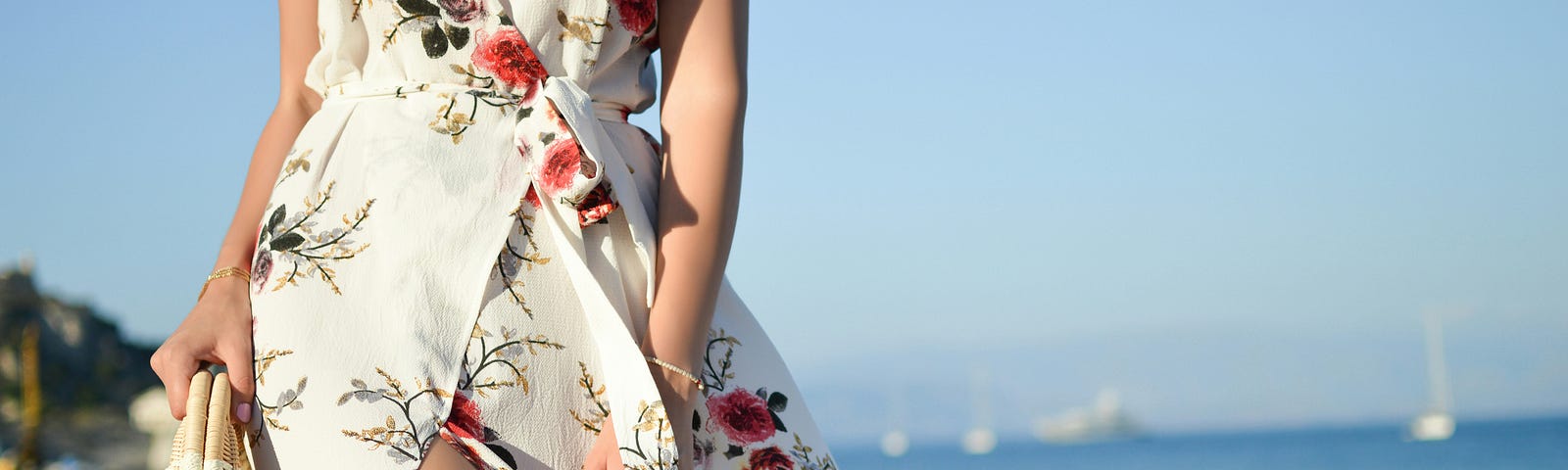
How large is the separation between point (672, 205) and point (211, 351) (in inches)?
19.0

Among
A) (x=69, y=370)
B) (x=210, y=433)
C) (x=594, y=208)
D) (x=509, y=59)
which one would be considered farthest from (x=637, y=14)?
(x=69, y=370)

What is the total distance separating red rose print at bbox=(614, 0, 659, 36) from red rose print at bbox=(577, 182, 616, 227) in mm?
214

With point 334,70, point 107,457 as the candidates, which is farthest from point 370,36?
point 107,457

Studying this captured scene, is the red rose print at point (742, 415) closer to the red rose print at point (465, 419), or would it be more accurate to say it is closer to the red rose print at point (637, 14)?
the red rose print at point (465, 419)

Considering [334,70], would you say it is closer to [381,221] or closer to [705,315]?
[381,221]

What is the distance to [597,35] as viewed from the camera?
5.08 feet

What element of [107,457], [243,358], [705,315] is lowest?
[243,358]

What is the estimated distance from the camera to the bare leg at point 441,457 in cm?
131

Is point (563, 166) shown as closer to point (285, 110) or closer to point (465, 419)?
point (465, 419)

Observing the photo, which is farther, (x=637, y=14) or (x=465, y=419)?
(x=637, y=14)

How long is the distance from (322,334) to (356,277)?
2.7 inches

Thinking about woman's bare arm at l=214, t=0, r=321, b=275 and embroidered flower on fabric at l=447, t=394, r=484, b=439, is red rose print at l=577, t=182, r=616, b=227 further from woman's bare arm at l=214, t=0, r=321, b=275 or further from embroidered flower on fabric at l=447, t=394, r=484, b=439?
woman's bare arm at l=214, t=0, r=321, b=275

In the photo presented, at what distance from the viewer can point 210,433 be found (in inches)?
51.9

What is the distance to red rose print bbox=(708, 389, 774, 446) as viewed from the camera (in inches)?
60.4
